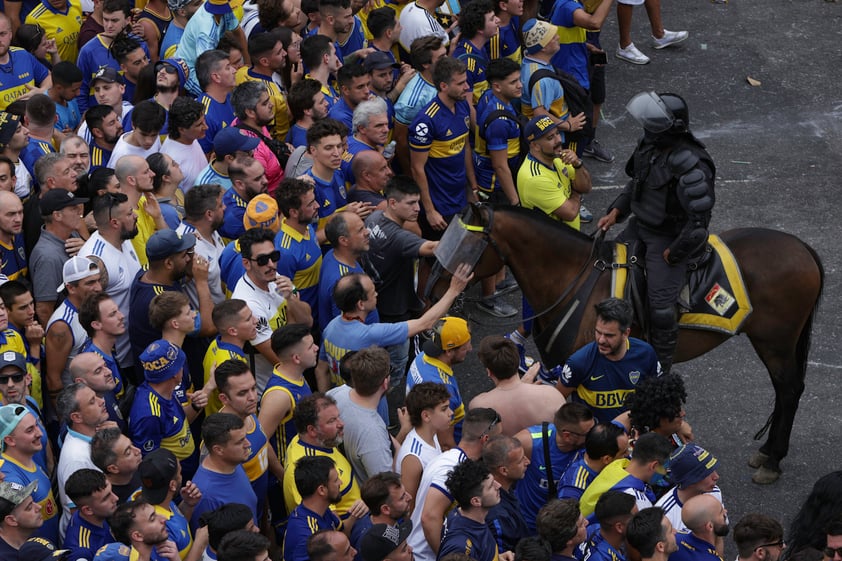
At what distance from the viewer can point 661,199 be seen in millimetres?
9406

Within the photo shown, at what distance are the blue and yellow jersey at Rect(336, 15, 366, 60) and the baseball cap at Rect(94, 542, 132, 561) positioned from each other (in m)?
6.94

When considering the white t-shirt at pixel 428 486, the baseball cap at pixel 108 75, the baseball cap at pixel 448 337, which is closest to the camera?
the white t-shirt at pixel 428 486

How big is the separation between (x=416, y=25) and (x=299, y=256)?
4239 mm

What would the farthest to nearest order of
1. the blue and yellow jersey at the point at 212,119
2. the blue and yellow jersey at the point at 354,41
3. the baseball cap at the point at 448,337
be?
1. the blue and yellow jersey at the point at 354,41
2. the blue and yellow jersey at the point at 212,119
3. the baseball cap at the point at 448,337

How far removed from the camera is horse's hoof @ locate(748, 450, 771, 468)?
977 centimetres

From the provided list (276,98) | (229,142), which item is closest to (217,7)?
(276,98)

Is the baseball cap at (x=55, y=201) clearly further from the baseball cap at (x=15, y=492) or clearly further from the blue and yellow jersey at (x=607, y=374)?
the blue and yellow jersey at (x=607, y=374)

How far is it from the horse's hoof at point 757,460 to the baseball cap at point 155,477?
496cm

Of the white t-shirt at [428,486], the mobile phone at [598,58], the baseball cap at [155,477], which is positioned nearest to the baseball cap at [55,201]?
the baseball cap at [155,477]

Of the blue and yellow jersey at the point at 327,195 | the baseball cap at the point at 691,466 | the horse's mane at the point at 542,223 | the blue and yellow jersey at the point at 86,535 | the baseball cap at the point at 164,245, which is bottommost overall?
the blue and yellow jersey at the point at 327,195

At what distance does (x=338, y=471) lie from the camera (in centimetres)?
742

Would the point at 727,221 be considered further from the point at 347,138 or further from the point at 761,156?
the point at 347,138

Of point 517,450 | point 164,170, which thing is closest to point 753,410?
point 517,450

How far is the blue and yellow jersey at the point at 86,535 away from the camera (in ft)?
22.5
